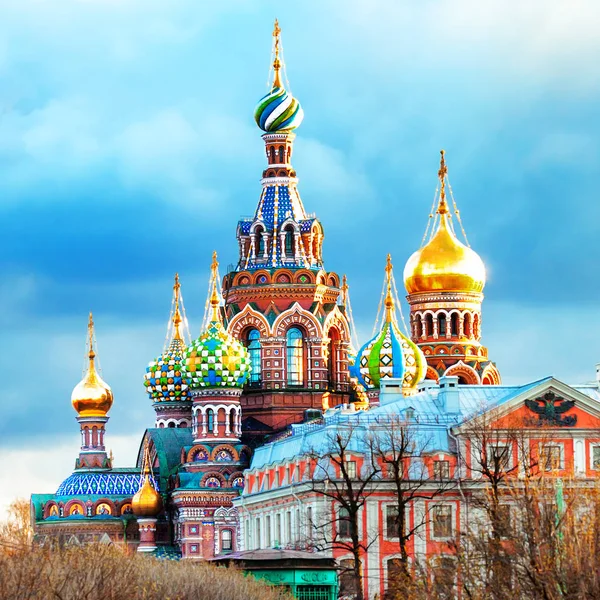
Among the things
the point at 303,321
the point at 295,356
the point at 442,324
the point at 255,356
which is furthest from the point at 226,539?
the point at 442,324

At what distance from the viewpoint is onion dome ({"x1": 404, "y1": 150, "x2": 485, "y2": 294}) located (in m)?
85.9

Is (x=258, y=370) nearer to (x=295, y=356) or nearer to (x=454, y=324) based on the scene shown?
(x=295, y=356)

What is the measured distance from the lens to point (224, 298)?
84688 mm

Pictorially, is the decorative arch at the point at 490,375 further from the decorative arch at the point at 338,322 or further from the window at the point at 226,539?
the window at the point at 226,539

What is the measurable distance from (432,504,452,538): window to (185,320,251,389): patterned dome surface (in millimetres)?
18340

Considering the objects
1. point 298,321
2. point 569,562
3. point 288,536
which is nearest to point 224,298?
point 298,321

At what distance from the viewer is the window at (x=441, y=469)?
62.5 meters

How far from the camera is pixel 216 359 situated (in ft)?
262

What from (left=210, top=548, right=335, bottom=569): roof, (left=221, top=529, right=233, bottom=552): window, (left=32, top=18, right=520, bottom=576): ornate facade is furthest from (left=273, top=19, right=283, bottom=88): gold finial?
(left=210, top=548, right=335, bottom=569): roof

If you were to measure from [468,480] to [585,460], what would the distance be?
132 inches

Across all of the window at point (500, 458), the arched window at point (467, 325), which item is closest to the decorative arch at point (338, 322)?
the arched window at point (467, 325)

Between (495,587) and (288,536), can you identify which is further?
(288,536)

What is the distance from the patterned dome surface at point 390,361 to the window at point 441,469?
53.5 feet

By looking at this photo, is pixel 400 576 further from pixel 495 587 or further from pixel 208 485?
pixel 208 485
